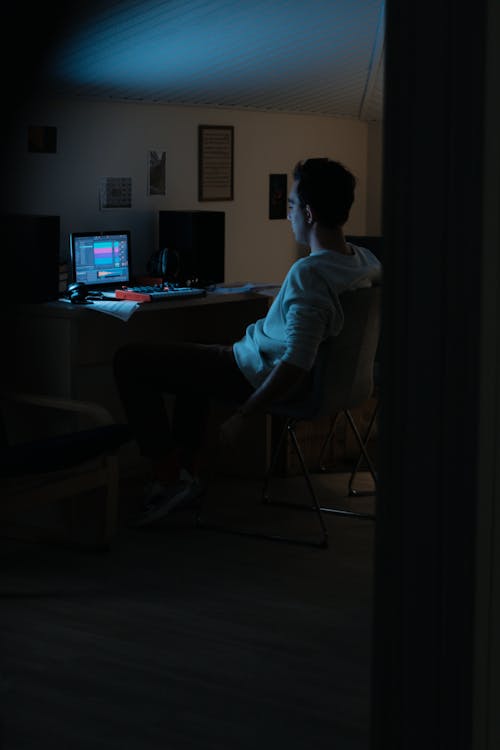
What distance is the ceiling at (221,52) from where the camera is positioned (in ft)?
13.1

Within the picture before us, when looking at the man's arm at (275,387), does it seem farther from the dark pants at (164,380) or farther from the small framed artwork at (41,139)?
the small framed artwork at (41,139)

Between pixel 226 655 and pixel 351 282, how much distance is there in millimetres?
1352

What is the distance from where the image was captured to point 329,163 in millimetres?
3787

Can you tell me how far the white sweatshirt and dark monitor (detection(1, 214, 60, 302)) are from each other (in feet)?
2.69

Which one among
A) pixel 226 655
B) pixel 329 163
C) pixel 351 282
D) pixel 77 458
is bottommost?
pixel 226 655

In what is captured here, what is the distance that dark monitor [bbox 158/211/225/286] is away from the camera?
4746mm

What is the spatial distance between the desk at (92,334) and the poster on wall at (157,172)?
54 centimetres

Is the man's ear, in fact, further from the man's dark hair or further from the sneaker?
the sneaker

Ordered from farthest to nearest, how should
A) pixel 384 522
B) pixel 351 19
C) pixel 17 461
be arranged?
pixel 351 19 → pixel 17 461 → pixel 384 522

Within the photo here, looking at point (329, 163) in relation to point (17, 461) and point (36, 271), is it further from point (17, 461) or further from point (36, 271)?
point (17, 461)

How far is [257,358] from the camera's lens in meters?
3.81

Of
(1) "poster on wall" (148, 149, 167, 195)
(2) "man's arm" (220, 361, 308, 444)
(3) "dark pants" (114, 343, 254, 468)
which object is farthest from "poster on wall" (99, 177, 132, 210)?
(2) "man's arm" (220, 361, 308, 444)

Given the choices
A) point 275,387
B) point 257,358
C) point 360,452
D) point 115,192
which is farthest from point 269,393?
point 115,192

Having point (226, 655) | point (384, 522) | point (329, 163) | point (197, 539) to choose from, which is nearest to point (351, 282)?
point (329, 163)
